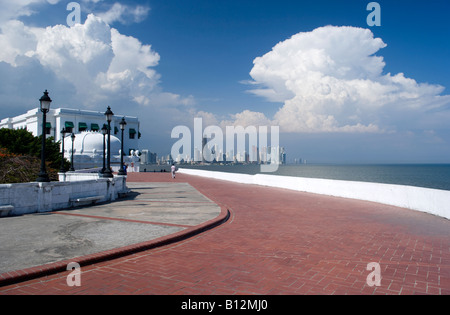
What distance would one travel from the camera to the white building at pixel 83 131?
5859 cm

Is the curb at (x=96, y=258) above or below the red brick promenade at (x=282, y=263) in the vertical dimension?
above

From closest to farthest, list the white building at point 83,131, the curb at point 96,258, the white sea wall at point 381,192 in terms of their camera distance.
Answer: the curb at point 96,258, the white sea wall at point 381,192, the white building at point 83,131

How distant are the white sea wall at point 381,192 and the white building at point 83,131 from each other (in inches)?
1614

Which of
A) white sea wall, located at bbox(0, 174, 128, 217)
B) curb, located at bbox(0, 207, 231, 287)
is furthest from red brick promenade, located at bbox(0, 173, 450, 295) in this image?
white sea wall, located at bbox(0, 174, 128, 217)

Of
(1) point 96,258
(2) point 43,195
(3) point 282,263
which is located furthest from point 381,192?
(2) point 43,195

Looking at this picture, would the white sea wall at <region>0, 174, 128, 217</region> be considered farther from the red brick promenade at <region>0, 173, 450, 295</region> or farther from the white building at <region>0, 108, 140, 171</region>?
the white building at <region>0, 108, 140, 171</region>

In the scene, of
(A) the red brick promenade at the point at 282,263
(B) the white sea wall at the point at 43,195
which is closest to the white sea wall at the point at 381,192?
(A) the red brick promenade at the point at 282,263

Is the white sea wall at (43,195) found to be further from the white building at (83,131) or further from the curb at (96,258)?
the white building at (83,131)

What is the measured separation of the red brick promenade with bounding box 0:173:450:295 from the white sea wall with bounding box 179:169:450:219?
1963 millimetres

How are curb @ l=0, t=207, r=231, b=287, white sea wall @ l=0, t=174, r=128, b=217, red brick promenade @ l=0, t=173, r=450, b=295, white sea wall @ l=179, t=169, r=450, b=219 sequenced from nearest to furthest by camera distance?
red brick promenade @ l=0, t=173, r=450, b=295, curb @ l=0, t=207, r=231, b=287, white sea wall @ l=0, t=174, r=128, b=217, white sea wall @ l=179, t=169, r=450, b=219

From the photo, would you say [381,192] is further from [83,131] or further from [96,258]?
[83,131]

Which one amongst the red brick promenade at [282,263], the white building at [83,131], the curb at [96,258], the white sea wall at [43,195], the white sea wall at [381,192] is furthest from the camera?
the white building at [83,131]

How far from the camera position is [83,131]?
70562 mm

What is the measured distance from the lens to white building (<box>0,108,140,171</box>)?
58.6m
